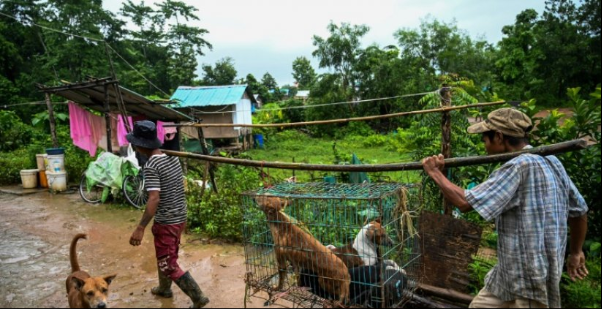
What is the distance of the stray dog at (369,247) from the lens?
11.0ft

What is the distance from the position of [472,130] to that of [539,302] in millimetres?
1167

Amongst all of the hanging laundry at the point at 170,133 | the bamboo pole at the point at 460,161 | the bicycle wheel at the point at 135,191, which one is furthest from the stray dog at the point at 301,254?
the hanging laundry at the point at 170,133

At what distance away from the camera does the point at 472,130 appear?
2.83 metres

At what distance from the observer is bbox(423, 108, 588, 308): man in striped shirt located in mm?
2400

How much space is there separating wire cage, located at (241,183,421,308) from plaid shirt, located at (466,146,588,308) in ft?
2.85

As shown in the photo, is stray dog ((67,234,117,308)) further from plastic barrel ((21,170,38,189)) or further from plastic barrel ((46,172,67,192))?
plastic barrel ((21,170,38,189))

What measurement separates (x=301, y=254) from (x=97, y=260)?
404cm

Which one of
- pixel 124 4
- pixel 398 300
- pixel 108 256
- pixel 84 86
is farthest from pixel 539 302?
pixel 124 4

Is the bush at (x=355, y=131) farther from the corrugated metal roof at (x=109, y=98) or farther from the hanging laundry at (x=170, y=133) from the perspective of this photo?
the hanging laundry at (x=170, y=133)

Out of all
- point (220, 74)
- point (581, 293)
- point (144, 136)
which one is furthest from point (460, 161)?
point (220, 74)

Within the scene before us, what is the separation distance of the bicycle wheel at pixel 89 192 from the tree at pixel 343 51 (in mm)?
19608

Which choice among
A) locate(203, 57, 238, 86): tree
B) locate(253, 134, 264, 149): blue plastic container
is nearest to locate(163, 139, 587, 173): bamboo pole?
locate(253, 134, 264, 149): blue plastic container

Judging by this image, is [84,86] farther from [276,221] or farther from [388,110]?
[388,110]

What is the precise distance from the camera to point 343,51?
27047 mm
